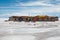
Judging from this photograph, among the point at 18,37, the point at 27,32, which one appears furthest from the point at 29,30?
→ the point at 18,37

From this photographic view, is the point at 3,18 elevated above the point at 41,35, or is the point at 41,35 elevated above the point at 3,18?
Answer: the point at 3,18

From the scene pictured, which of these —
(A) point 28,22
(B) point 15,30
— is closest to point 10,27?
(B) point 15,30

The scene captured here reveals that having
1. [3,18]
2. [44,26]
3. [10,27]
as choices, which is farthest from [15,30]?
[44,26]

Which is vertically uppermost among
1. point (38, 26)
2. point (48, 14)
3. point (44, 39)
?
point (48, 14)

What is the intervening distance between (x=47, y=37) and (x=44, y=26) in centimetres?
16

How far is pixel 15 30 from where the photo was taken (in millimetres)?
1369

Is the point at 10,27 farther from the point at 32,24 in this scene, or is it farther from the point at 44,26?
the point at 44,26

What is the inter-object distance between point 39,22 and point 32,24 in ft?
0.24

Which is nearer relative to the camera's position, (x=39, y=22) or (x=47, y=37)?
(x=47, y=37)

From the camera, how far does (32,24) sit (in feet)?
4.66

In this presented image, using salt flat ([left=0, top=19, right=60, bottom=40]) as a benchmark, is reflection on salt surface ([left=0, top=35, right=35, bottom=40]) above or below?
below

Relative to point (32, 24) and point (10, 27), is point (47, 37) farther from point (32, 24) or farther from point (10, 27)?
point (10, 27)

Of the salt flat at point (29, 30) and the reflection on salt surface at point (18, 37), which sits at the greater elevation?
the salt flat at point (29, 30)

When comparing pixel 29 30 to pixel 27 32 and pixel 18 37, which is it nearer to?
pixel 27 32
